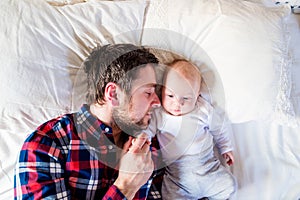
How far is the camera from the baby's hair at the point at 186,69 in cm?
98

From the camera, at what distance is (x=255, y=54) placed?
3.30 feet

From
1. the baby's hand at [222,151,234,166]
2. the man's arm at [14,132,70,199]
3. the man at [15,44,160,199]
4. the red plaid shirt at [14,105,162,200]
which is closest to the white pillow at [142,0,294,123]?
the baby's hand at [222,151,234,166]

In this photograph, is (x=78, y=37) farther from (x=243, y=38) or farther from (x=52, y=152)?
(x=243, y=38)

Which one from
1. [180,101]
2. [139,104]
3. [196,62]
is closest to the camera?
[139,104]

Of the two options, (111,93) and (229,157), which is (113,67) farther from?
(229,157)

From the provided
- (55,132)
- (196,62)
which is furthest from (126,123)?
(196,62)

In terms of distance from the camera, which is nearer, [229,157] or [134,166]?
[134,166]

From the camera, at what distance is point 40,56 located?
40.7 inches

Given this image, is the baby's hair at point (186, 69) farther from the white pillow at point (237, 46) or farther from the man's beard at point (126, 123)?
the man's beard at point (126, 123)

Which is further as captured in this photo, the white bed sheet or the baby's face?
the white bed sheet

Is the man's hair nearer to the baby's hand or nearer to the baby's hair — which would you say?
the baby's hair

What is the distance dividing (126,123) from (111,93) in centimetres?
10

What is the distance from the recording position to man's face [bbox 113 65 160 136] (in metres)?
0.85

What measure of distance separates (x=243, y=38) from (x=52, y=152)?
25.6 inches
